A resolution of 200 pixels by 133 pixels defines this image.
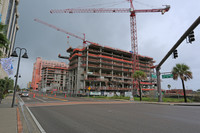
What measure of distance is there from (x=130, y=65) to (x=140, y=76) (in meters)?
47.1

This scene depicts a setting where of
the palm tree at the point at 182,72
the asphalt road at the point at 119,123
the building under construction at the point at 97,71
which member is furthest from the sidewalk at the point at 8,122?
the building under construction at the point at 97,71

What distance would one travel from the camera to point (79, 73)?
193 ft

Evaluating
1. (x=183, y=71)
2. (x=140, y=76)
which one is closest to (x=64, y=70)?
(x=140, y=76)

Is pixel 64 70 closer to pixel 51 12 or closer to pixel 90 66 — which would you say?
pixel 51 12

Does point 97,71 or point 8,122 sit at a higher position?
point 97,71

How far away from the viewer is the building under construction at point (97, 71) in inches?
2285

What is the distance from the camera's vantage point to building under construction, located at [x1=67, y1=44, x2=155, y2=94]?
5803cm

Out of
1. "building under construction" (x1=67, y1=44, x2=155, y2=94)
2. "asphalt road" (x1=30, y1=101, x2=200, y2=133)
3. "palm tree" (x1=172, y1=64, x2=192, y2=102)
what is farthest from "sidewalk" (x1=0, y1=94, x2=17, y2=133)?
"building under construction" (x1=67, y1=44, x2=155, y2=94)

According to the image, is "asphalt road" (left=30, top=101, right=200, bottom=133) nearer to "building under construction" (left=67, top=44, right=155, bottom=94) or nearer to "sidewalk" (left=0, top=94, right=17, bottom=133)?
"sidewalk" (left=0, top=94, right=17, bottom=133)

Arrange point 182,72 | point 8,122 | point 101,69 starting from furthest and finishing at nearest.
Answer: point 101,69
point 182,72
point 8,122

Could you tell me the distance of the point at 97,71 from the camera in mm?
65000

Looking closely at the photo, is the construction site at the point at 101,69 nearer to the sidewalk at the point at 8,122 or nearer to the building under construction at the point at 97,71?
the building under construction at the point at 97,71

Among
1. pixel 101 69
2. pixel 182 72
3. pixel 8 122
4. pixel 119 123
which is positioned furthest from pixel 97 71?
pixel 8 122

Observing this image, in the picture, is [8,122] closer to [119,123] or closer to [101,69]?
[119,123]
